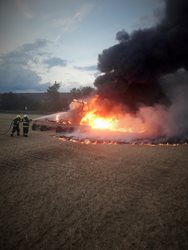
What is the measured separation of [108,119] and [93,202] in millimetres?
17981

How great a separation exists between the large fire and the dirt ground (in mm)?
11076

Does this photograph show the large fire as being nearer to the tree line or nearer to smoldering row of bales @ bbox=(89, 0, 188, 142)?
smoldering row of bales @ bbox=(89, 0, 188, 142)

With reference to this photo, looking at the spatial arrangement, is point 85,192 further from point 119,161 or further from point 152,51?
point 152,51

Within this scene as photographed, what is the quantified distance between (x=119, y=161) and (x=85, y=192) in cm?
461

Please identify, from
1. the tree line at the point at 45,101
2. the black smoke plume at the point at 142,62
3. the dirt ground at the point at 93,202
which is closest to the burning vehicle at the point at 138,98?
the black smoke plume at the point at 142,62

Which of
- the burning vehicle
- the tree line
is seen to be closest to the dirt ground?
the burning vehicle

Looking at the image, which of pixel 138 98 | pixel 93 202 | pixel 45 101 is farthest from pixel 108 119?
pixel 45 101

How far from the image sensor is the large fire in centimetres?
2400

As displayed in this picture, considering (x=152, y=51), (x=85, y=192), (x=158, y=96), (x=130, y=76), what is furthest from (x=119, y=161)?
(x=158, y=96)

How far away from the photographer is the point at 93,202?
7547 mm

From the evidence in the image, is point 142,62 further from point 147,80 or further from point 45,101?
point 45,101

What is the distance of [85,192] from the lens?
327 inches

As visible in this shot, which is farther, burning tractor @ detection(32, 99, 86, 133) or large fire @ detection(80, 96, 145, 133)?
burning tractor @ detection(32, 99, 86, 133)

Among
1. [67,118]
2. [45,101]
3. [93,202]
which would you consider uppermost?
[45,101]
